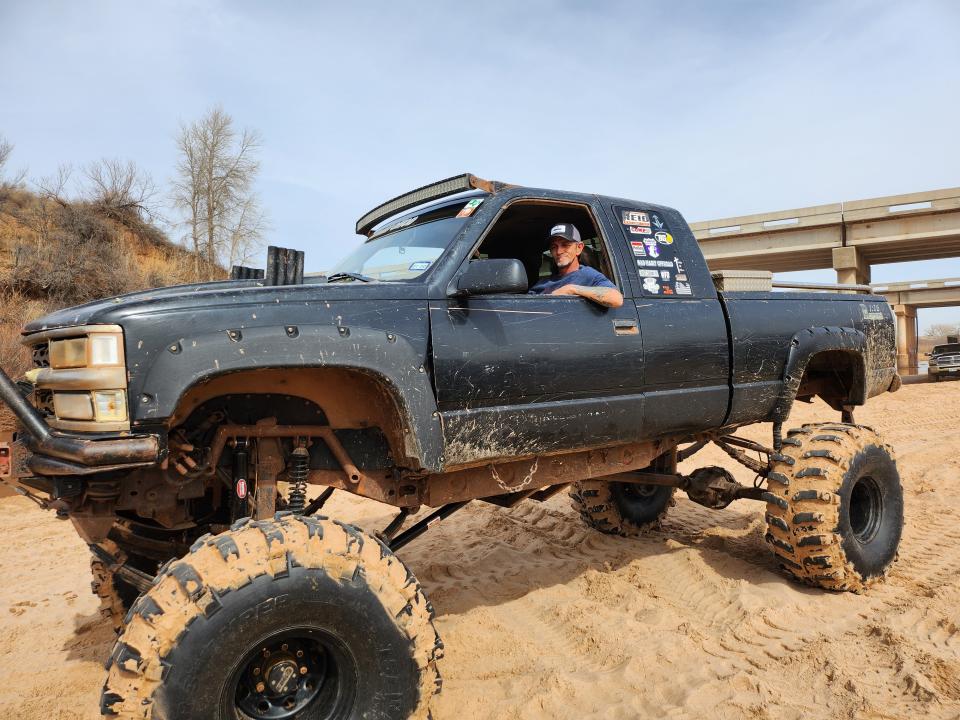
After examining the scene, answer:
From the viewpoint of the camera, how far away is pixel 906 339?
3177cm

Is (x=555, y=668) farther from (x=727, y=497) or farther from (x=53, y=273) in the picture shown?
(x=53, y=273)

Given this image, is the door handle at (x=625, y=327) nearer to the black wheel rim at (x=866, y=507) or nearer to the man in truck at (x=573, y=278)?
the man in truck at (x=573, y=278)

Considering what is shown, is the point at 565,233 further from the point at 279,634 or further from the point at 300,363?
the point at 279,634

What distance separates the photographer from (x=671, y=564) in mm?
4742

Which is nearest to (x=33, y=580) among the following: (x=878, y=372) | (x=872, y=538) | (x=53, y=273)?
(x=872, y=538)

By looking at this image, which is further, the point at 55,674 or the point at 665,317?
the point at 665,317

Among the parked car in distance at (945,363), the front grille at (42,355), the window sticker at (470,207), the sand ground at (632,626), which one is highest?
the window sticker at (470,207)

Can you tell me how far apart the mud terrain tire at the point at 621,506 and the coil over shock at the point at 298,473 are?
9.78 ft

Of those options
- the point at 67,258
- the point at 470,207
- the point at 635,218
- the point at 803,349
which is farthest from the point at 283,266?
the point at 67,258

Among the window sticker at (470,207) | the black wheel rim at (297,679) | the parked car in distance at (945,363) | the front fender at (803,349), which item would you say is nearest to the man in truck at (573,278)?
the window sticker at (470,207)

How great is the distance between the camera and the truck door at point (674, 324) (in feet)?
11.7

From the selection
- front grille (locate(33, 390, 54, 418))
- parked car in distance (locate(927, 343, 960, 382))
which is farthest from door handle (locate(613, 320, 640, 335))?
parked car in distance (locate(927, 343, 960, 382))

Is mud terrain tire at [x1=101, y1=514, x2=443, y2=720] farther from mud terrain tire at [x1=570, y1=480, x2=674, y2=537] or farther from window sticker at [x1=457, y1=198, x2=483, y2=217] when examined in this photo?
mud terrain tire at [x1=570, y1=480, x2=674, y2=537]

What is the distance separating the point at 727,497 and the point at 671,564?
2.09 ft
